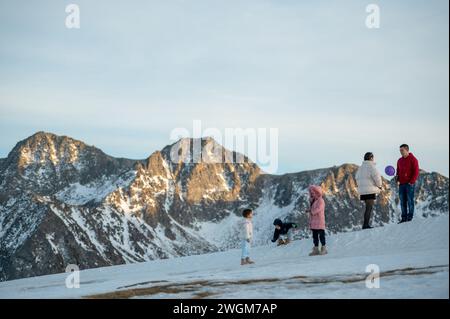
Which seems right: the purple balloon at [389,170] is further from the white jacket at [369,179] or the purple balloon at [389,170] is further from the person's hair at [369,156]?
the person's hair at [369,156]

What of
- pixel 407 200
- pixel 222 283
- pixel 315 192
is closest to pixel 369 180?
pixel 407 200

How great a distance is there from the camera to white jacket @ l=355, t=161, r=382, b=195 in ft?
75.1

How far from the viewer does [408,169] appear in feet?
74.1

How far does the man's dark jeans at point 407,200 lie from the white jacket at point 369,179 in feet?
2.79

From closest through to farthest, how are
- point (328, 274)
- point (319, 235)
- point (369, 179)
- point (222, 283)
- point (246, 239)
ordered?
point (328, 274) → point (222, 283) → point (246, 239) → point (319, 235) → point (369, 179)

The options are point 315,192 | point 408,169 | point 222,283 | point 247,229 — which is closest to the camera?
point 222,283

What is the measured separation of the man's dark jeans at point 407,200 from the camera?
22.8 metres

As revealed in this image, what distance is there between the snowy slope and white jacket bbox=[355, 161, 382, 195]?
1479 mm

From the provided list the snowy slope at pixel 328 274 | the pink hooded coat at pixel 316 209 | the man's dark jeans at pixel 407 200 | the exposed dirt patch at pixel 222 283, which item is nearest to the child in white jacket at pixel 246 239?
the snowy slope at pixel 328 274

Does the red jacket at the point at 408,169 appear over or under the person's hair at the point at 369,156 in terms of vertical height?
under

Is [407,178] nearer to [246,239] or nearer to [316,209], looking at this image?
[316,209]

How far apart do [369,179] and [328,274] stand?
26.5ft

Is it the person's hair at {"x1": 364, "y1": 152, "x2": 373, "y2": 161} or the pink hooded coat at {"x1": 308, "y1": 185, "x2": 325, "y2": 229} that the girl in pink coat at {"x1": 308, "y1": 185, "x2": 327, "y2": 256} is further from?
the person's hair at {"x1": 364, "y1": 152, "x2": 373, "y2": 161}
